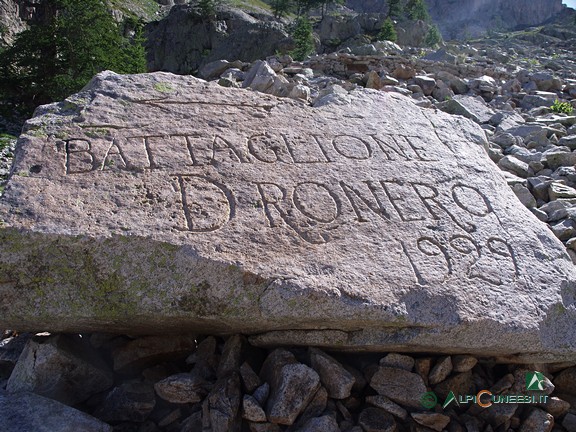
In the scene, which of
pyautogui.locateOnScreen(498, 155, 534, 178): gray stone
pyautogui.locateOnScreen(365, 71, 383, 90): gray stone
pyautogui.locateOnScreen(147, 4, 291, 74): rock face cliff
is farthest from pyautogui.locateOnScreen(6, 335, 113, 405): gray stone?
pyautogui.locateOnScreen(147, 4, 291, 74): rock face cliff

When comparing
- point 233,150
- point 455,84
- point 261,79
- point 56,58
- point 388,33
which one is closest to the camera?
point 233,150

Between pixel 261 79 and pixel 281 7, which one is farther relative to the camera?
pixel 281 7

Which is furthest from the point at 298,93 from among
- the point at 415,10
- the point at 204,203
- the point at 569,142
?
the point at 415,10

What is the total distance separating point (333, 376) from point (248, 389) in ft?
1.56

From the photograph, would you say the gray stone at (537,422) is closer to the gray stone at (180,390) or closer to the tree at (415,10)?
the gray stone at (180,390)

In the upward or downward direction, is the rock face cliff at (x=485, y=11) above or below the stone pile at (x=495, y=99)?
above

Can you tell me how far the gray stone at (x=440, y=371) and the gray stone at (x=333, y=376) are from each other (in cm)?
52

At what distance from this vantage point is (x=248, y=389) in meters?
2.83

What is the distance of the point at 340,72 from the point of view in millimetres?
10859

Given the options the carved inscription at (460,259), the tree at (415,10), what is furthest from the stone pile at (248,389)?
the tree at (415,10)

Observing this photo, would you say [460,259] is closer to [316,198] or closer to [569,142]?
[316,198]

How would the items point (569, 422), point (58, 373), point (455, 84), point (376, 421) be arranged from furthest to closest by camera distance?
1. point (455, 84)
2. point (569, 422)
3. point (58, 373)
4. point (376, 421)

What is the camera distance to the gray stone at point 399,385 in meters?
2.92

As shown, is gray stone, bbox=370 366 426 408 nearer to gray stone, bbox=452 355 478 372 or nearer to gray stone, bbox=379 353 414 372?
gray stone, bbox=379 353 414 372
